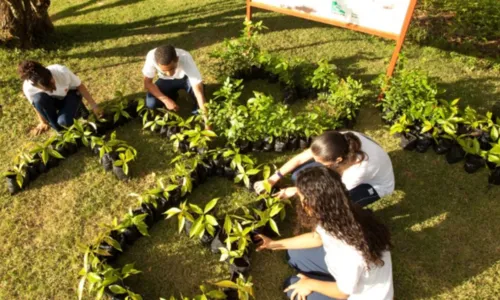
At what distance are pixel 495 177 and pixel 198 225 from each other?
317cm

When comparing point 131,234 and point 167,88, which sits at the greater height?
point 167,88

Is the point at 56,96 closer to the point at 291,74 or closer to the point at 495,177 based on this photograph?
the point at 291,74

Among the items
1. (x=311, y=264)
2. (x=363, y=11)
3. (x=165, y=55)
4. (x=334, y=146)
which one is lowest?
(x=311, y=264)

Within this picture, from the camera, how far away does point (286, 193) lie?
11.6ft

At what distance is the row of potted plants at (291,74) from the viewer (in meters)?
4.50

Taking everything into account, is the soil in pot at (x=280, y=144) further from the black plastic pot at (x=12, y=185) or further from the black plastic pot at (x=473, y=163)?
the black plastic pot at (x=12, y=185)

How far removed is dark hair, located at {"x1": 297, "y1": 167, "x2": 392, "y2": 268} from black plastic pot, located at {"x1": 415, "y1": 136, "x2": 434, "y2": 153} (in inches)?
84.0

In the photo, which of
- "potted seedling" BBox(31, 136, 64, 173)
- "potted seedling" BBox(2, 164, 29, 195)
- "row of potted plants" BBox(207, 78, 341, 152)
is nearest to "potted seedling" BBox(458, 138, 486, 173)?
"row of potted plants" BBox(207, 78, 341, 152)

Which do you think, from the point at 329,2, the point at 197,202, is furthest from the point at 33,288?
the point at 329,2

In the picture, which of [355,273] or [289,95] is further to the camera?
[289,95]

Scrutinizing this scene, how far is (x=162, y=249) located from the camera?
365cm

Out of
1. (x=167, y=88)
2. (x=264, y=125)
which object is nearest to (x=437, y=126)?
(x=264, y=125)

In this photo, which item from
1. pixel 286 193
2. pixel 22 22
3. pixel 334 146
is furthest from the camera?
pixel 22 22

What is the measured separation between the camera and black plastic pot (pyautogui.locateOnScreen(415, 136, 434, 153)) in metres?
4.26
